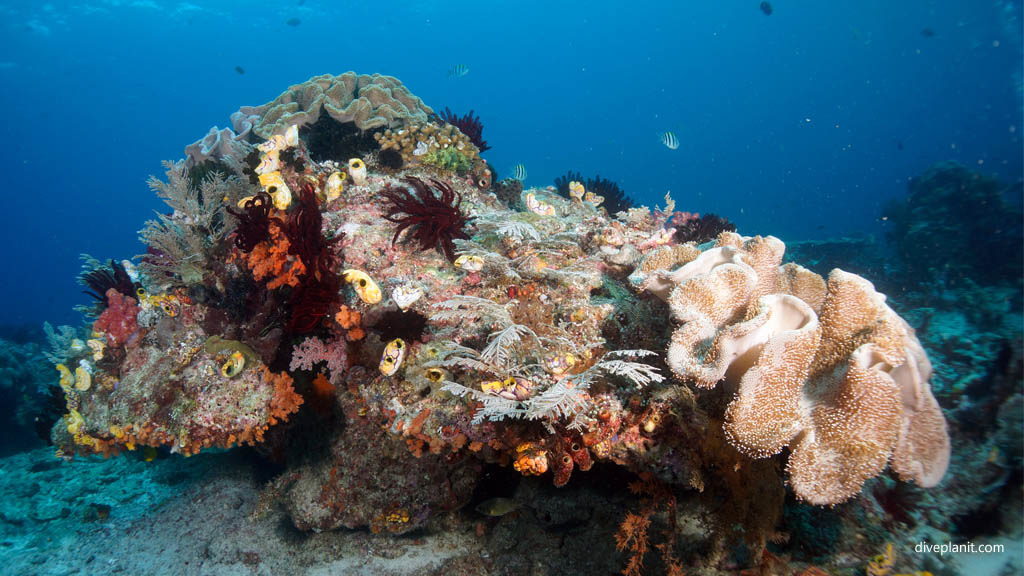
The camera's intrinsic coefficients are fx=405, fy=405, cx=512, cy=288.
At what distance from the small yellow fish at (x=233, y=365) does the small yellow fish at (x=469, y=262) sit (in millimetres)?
2451

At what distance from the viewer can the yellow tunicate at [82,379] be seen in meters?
4.76

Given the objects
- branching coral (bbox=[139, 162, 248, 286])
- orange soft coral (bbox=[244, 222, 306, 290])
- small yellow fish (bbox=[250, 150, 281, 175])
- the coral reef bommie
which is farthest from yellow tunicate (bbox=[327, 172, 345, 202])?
branching coral (bbox=[139, 162, 248, 286])

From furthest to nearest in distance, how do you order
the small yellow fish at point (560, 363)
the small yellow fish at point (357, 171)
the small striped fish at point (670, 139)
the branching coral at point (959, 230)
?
the branching coral at point (959, 230), the small striped fish at point (670, 139), the small yellow fish at point (357, 171), the small yellow fish at point (560, 363)

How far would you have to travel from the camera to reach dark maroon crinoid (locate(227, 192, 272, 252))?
4.37m

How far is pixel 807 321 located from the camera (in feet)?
8.58

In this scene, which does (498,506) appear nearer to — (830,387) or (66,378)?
(830,387)

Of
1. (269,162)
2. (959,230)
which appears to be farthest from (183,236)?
(959,230)

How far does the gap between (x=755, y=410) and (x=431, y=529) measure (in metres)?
3.91

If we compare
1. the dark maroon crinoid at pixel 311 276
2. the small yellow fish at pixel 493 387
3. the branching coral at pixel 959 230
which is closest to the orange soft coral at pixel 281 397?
the dark maroon crinoid at pixel 311 276

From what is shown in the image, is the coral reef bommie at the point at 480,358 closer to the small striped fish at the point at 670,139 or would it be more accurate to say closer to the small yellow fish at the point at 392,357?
the small yellow fish at the point at 392,357

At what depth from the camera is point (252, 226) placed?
4398 millimetres

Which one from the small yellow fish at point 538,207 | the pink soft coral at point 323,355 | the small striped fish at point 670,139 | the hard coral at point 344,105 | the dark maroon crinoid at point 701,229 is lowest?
the pink soft coral at point 323,355

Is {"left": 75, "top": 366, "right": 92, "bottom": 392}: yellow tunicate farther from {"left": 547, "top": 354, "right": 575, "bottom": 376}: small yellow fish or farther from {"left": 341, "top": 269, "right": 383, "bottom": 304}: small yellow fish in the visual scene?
{"left": 547, "top": 354, "right": 575, "bottom": 376}: small yellow fish

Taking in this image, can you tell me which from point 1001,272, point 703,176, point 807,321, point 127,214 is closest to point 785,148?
point 703,176
